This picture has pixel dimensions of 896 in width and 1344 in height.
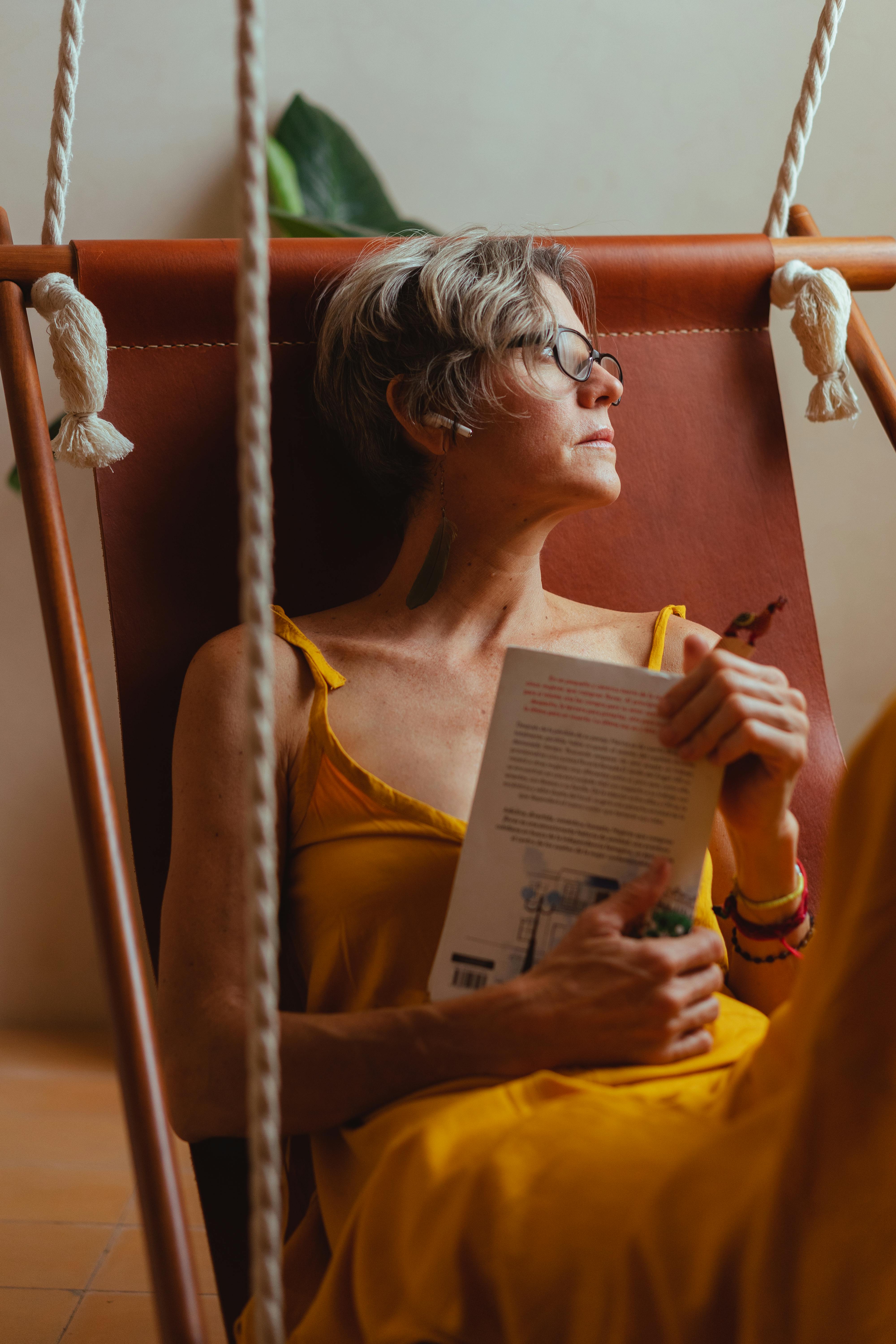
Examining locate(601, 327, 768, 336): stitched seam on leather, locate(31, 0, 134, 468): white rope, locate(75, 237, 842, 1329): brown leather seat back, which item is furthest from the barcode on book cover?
locate(601, 327, 768, 336): stitched seam on leather

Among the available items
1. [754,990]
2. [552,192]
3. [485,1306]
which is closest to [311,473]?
[754,990]

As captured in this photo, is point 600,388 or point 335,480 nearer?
point 600,388

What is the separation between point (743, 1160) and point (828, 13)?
1.13 m

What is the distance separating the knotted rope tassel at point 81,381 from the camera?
97 cm

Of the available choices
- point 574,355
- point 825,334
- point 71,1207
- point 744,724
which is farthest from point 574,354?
point 71,1207

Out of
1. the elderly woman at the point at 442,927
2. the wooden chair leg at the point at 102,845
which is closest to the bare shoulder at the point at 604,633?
the elderly woman at the point at 442,927

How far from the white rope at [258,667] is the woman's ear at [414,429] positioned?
0.52m

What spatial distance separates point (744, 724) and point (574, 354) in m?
0.44

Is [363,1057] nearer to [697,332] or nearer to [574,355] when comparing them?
[574,355]

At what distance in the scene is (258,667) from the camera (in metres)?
0.48

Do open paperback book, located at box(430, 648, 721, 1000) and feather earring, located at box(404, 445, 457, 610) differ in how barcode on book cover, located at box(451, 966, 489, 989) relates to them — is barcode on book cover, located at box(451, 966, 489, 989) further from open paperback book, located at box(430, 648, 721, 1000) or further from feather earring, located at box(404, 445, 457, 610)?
feather earring, located at box(404, 445, 457, 610)

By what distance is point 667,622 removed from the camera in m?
1.02

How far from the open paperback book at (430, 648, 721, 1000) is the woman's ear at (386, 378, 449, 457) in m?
0.35

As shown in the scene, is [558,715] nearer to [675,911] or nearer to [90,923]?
[675,911]
